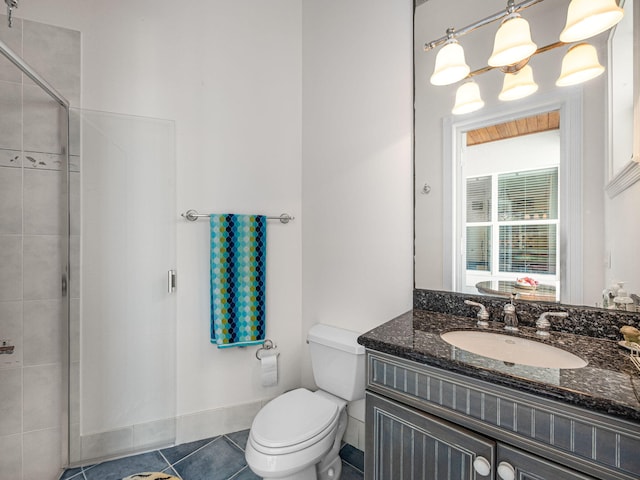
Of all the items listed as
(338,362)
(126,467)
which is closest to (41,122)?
(126,467)

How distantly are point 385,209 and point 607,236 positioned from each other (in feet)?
2.98

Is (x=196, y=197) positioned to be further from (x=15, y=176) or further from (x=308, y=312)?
(x=308, y=312)

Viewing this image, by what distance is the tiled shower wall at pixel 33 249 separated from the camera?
154 centimetres

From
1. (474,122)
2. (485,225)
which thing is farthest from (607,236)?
(474,122)

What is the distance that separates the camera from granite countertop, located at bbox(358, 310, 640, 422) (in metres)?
0.71

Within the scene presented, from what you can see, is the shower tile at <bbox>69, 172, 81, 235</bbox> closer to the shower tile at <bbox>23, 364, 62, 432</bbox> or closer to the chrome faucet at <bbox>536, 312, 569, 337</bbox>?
the shower tile at <bbox>23, 364, 62, 432</bbox>

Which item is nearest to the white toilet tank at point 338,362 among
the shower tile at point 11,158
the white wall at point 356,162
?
the white wall at point 356,162

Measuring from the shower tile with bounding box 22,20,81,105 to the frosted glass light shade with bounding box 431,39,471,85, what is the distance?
6.17 feet

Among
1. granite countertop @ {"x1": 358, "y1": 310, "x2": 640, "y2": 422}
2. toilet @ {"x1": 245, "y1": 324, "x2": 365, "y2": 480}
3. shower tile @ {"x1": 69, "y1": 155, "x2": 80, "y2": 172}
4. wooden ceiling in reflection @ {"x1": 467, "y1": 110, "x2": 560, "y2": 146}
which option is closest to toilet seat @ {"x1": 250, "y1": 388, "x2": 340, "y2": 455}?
toilet @ {"x1": 245, "y1": 324, "x2": 365, "y2": 480}

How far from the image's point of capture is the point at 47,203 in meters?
1.68

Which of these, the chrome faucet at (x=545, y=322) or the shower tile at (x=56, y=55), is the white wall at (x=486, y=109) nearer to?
the chrome faucet at (x=545, y=322)

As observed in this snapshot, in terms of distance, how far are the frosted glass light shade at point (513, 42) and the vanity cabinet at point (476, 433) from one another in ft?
3.75

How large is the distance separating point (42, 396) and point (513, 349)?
2.23 meters

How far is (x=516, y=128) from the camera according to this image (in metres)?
1.29
